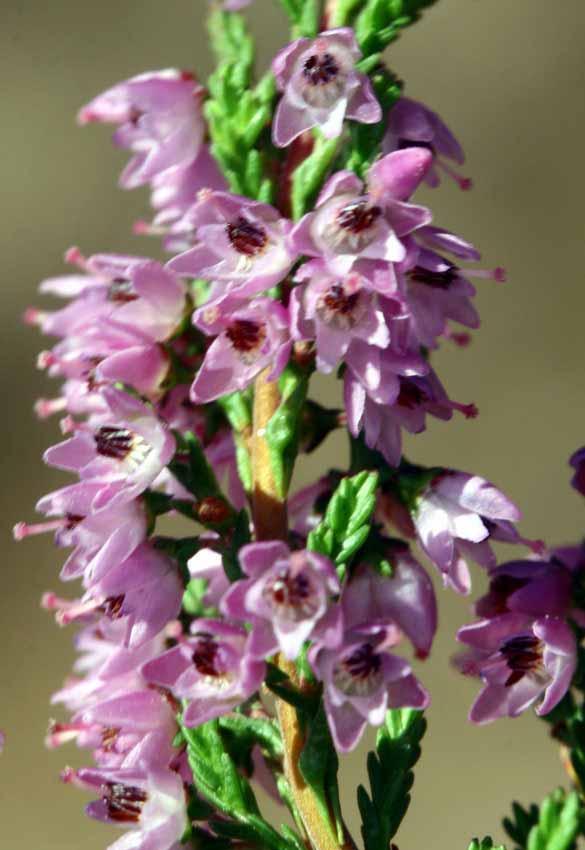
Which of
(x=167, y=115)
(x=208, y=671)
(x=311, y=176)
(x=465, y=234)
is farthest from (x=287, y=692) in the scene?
(x=465, y=234)

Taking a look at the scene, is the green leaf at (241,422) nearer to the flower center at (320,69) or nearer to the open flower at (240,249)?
the open flower at (240,249)

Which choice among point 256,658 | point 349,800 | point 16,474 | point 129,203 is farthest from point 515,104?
point 256,658

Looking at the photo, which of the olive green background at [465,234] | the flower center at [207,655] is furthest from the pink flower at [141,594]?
the olive green background at [465,234]

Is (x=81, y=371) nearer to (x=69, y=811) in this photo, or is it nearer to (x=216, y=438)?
(x=216, y=438)

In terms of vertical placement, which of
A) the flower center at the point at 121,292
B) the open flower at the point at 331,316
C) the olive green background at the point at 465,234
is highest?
the open flower at the point at 331,316

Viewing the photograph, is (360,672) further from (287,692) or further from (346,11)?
(346,11)

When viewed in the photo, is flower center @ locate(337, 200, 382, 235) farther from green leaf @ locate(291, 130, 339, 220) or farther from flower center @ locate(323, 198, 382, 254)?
green leaf @ locate(291, 130, 339, 220)

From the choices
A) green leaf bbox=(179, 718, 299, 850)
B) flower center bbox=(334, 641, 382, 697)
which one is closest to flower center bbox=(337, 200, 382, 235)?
flower center bbox=(334, 641, 382, 697)
